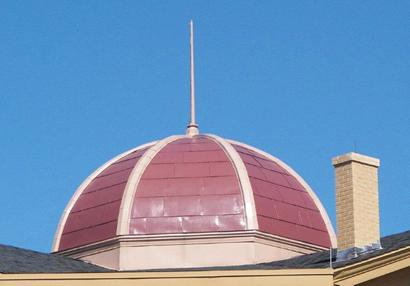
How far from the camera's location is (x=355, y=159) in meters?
27.8

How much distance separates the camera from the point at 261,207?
129ft

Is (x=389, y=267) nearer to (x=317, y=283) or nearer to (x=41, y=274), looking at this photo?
(x=317, y=283)

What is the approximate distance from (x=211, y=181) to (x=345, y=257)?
1232 centimetres

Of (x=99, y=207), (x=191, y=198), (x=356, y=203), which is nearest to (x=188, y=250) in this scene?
(x=191, y=198)

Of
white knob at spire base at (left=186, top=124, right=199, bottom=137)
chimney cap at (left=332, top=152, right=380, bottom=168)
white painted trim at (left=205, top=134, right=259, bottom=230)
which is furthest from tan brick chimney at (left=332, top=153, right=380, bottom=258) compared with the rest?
white knob at spire base at (left=186, top=124, right=199, bottom=137)

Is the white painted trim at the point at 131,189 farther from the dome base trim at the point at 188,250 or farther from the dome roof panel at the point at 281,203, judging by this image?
the dome roof panel at the point at 281,203

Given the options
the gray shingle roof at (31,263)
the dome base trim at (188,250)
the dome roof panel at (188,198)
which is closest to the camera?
the gray shingle roof at (31,263)

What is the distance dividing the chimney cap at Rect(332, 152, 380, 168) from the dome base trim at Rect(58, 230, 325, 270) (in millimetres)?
10493

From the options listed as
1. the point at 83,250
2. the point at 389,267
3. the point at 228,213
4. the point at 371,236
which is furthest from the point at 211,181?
the point at 389,267

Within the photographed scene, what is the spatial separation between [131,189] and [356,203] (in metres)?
12.5

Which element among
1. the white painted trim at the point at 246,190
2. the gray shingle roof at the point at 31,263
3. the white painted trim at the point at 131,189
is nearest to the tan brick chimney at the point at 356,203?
the gray shingle roof at the point at 31,263

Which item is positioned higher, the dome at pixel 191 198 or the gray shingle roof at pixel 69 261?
the dome at pixel 191 198

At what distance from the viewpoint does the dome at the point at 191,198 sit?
38.7 metres

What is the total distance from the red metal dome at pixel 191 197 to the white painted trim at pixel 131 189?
0.08ft
